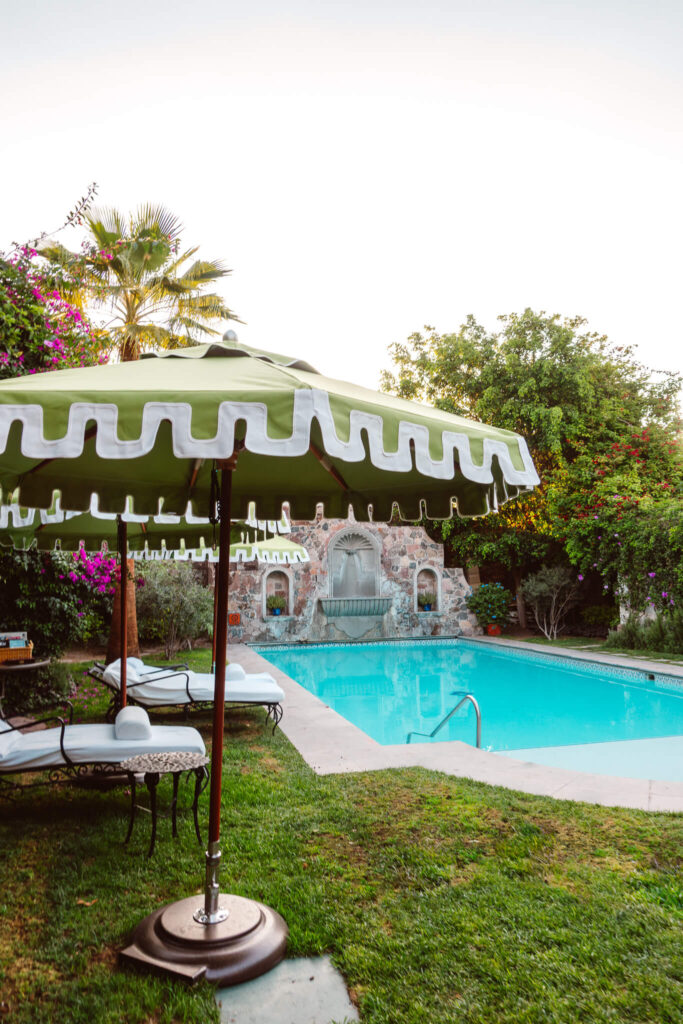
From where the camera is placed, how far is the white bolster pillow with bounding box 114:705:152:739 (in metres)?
4.64

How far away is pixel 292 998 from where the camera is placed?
2486 mm

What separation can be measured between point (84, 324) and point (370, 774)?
672cm

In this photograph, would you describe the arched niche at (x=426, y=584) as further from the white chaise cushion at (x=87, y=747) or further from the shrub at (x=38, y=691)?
the white chaise cushion at (x=87, y=747)

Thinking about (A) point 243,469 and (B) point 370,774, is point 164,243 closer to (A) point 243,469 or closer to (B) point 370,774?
(A) point 243,469

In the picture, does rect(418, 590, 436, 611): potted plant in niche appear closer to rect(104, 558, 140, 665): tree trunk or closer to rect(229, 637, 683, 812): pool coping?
rect(104, 558, 140, 665): tree trunk

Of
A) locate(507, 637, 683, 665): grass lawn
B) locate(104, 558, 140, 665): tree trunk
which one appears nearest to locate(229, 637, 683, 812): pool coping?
locate(104, 558, 140, 665): tree trunk

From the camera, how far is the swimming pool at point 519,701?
24.0ft

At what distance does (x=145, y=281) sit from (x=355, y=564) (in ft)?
39.1

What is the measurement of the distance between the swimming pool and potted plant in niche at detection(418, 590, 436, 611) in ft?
9.06

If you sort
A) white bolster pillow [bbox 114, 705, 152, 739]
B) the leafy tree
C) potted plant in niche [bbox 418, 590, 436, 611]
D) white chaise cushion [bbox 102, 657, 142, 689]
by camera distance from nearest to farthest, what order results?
white bolster pillow [bbox 114, 705, 152, 739]
white chaise cushion [bbox 102, 657, 142, 689]
the leafy tree
potted plant in niche [bbox 418, 590, 436, 611]

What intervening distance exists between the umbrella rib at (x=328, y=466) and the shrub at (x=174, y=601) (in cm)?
1057

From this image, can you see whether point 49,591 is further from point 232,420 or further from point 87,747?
point 232,420

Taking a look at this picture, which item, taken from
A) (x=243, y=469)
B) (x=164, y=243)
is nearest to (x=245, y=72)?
(x=164, y=243)

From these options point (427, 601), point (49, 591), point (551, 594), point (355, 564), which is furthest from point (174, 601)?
point (551, 594)
